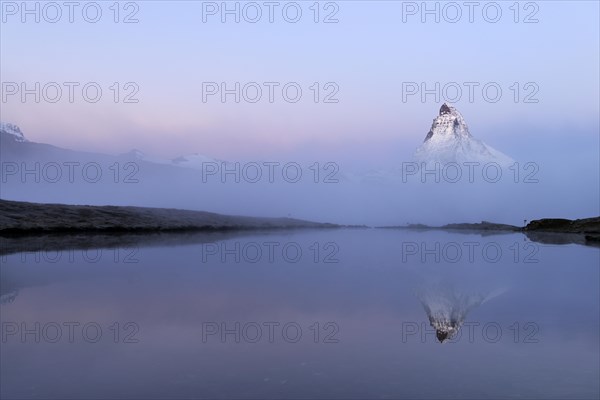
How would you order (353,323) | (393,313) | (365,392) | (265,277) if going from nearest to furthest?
(365,392)
(353,323)
(393,313)
(265,277)

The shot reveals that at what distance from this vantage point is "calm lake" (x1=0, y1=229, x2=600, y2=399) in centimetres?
905

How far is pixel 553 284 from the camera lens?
23484mm

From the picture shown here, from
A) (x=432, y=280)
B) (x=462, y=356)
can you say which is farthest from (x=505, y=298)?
(x=462, y=356)

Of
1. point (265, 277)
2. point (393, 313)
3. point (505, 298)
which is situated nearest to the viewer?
point (393, 313)

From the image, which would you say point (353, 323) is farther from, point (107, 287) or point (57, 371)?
point (107, 287)

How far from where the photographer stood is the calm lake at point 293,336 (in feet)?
29.7

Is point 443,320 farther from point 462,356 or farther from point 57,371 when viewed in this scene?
point 57,371

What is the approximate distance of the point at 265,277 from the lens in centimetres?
2525

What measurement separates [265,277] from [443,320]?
39.0 feet

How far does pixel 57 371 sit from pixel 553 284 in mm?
Answer: 21268

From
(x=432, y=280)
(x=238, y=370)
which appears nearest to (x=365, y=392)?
(x=238, y=370)

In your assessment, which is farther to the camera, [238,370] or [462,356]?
[462,356]

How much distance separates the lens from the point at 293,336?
12.8 metres

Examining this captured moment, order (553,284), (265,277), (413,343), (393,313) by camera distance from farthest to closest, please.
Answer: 1. (265,277)
2. (553,284)
3. (393,313)
4. (413,343)
